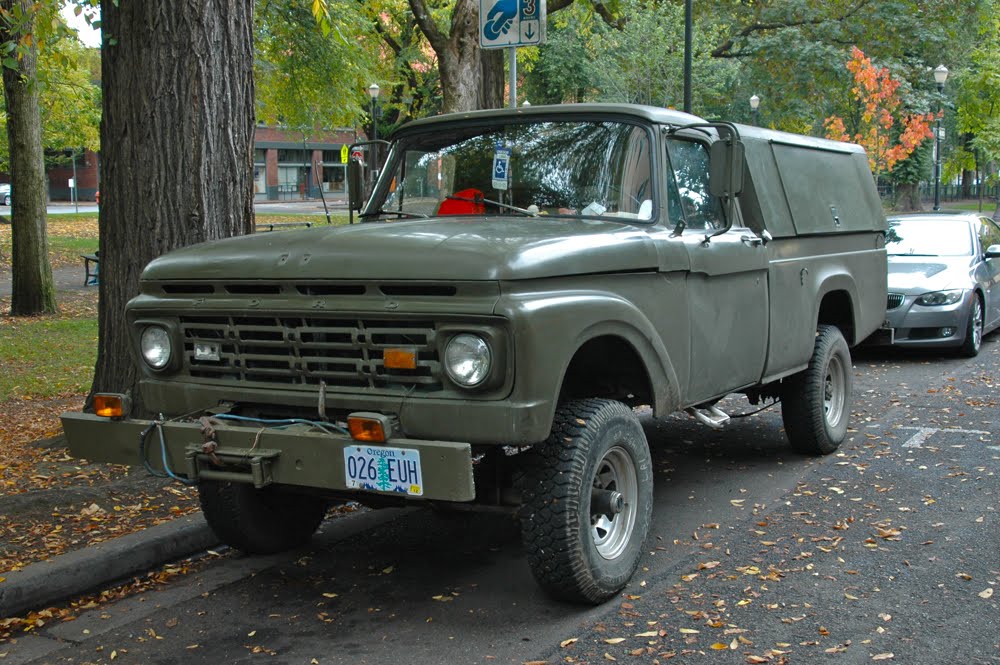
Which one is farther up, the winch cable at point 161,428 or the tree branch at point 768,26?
the tree branch at point 768,26

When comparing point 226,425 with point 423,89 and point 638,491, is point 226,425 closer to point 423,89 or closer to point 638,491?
point 638,491

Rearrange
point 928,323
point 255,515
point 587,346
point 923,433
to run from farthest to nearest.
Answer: point 928,323 → point 923,433 → point 255,515 → point 587,346

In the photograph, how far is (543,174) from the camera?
217 inches

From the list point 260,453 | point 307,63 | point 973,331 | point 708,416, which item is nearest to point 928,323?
point 973,331

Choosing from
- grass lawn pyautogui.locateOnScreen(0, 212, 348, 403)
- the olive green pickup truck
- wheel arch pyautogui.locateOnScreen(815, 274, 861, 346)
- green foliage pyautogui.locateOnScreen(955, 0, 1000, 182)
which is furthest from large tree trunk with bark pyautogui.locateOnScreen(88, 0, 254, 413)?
green foliage pyautogui.locateOnScreen(955, 0, 1000, 182)

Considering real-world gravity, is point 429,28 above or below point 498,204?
above

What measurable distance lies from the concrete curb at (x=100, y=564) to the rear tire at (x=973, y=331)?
908 cm

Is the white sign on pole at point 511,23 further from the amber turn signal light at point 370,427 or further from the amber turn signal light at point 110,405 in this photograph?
the amber turn signal light at point 370,427

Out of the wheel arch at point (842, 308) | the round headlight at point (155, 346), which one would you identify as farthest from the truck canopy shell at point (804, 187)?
the round headlight at point (155, 346)

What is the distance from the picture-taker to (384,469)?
409cm

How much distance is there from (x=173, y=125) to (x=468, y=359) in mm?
3410

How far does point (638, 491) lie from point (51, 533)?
9.91 ft

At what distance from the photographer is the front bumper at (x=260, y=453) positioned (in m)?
3.98

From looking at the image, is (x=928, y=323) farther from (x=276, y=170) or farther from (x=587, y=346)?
(x=276, y=170)
